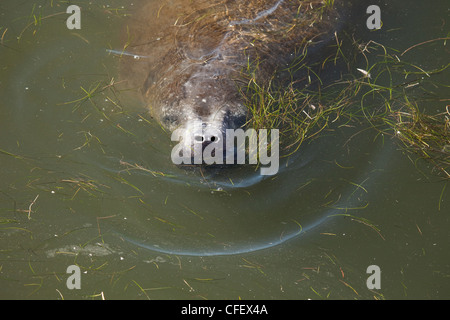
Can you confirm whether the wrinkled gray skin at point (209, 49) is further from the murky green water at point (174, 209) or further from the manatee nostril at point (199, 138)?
the murky green water at point (174, 209)

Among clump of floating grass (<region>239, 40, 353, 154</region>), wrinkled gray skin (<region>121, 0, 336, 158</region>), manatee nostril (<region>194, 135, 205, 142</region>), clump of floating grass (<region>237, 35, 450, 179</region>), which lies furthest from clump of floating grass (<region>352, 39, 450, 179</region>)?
manatee nostril (<region>194, 135, 205, 142</region>)

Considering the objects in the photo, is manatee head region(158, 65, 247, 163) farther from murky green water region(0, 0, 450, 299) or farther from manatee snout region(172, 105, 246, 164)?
murky green water region(0, 0, 450, 299)

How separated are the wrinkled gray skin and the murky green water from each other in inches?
13.3

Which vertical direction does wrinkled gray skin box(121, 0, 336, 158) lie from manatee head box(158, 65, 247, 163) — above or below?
above

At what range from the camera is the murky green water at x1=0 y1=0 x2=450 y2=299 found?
3820 mm

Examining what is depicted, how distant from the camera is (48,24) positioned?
4918mm

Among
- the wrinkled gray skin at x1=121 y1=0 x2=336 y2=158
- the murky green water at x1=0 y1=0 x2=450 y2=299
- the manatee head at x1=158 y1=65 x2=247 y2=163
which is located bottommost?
the murky green water at x1=0 y1=0 x2=450 y2=299

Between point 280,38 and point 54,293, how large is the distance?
10.7ft

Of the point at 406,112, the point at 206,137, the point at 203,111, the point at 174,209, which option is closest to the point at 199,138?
the point at 206,137

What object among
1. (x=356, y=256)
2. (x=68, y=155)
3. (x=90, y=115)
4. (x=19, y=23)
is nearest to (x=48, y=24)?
(x=19, y=23)

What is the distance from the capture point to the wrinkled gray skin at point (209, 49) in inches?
167

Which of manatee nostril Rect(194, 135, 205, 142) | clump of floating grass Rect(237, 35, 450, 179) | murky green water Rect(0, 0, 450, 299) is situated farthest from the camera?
clump of floating grass Rect(237, 35, 450, 179)

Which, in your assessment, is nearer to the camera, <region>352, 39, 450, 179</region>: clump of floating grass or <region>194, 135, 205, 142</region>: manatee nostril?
<region>194, 135, 205, 142</region>: manatee nostril
